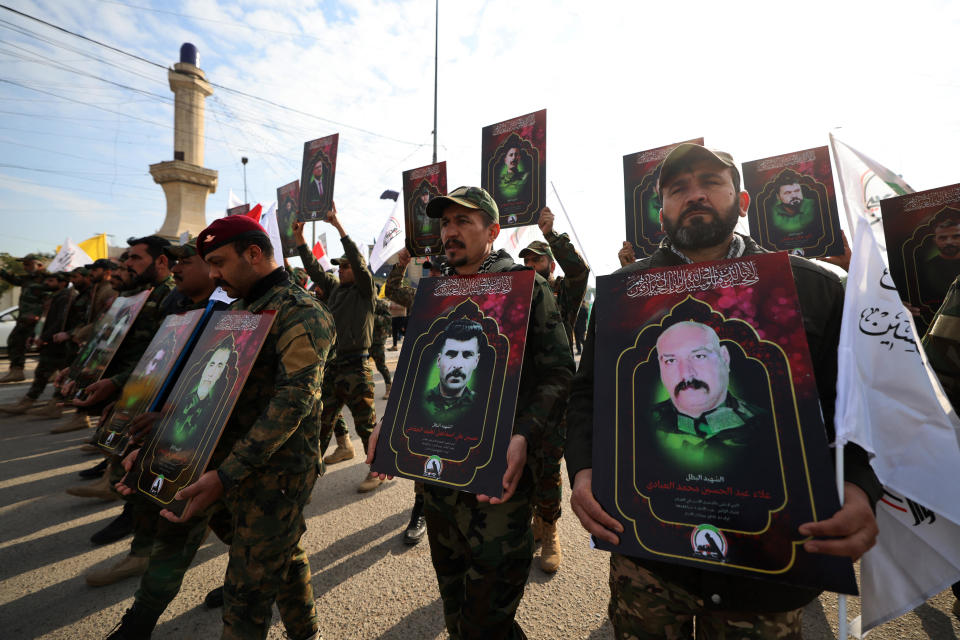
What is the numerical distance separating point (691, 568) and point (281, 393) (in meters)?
1.61

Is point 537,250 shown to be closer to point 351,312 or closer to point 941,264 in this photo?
point 351,312

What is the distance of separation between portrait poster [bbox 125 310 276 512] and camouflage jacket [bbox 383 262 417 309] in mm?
1299

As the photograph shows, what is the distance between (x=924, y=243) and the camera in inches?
103

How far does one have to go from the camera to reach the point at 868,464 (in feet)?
3.42

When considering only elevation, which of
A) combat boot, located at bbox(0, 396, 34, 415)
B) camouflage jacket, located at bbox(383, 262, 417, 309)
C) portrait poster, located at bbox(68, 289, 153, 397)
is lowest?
combat boot, located at bbox(0, 396, 34, 415)

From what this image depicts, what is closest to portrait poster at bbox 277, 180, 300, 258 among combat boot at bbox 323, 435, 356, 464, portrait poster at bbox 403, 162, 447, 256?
portrait poster at bbox 403, 162, 447, 256

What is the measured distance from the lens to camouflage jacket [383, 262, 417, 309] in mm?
3186

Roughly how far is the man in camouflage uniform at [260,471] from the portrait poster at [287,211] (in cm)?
324

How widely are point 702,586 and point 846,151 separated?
2.54 meters

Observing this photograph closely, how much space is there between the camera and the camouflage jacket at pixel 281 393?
1.67 metres

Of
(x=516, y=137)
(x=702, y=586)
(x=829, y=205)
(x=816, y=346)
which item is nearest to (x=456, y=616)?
(x=702, y=586)

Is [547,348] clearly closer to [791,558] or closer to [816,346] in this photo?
[816,346]

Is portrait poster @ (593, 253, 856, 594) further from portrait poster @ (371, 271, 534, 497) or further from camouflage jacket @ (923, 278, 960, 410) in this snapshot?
camouflage jacket @ (923, 278, 960, 410)

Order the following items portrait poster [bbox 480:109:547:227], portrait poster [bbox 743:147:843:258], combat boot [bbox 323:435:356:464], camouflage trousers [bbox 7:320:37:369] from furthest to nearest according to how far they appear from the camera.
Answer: camouflage trousers [bbox 7:320:37:369]
combat boot [bbox 323:435:356:464]
portrait poster [bbox 743:147:843:258]
portrait poster [bbox 480:109:547:227]
